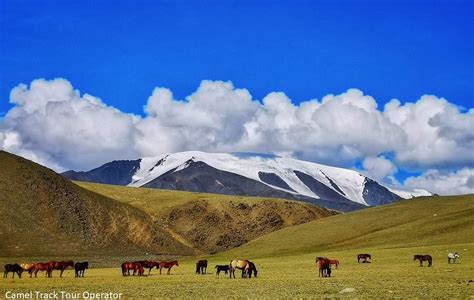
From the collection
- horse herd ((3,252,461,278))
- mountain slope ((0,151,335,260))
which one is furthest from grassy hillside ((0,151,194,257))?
horse herd ((3,252,461,278))

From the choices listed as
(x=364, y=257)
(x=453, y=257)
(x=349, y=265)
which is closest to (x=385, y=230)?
(x=364, y=257)

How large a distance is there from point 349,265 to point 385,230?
167 feet

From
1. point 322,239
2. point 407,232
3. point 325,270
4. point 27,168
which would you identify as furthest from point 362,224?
point 27,168

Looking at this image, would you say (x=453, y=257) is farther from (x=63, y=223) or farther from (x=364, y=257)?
(x=63, y=223)

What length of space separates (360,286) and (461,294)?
27.7ft

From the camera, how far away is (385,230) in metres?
125

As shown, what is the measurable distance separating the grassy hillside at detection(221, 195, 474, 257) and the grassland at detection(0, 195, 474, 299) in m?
0.17

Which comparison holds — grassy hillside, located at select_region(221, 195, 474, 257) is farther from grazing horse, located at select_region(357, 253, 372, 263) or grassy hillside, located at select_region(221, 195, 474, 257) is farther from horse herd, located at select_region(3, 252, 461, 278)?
horse herd, located at select_region(3, 252, 461, 278)

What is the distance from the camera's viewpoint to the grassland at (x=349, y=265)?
40625 mm

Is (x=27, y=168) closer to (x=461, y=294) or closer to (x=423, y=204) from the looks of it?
(x=423, y=204)

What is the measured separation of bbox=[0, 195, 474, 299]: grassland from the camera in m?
40.6

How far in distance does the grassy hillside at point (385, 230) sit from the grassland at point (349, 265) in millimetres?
173

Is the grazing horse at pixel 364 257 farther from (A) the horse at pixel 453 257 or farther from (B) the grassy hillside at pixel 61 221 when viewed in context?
(B) the grassy hillside at pixel 61 221

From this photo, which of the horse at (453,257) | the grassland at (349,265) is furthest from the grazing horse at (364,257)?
the horse at (453,257)
